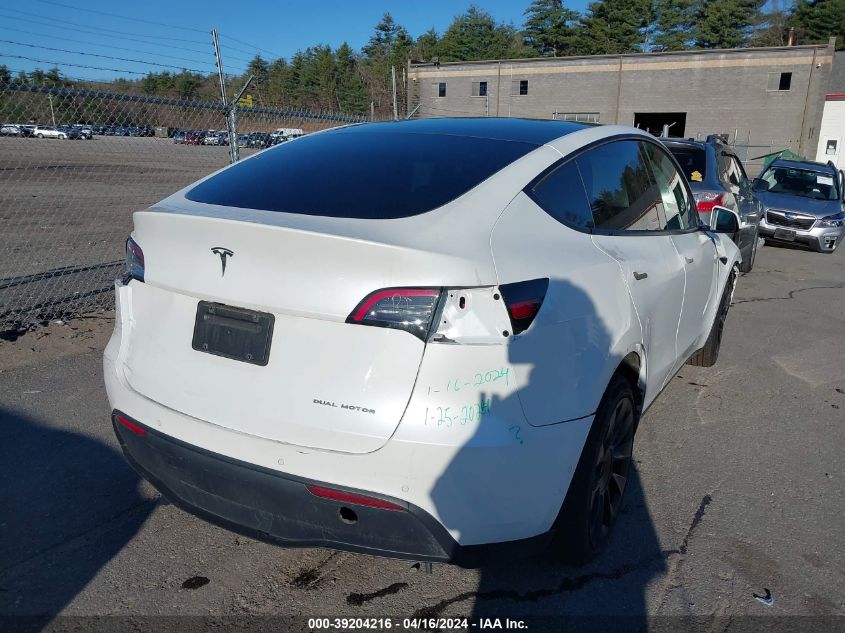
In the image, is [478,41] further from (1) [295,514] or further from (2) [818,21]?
(1) [295,514]

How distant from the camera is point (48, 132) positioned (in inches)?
352

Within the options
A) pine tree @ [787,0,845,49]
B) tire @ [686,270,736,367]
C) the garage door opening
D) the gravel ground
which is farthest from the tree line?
tire @ [686,270,736,367]

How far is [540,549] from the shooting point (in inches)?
92.1

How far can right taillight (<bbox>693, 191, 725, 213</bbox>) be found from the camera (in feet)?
24.4

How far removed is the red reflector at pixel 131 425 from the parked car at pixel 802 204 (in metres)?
12.0

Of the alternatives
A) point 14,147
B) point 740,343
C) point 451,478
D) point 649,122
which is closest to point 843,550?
point 451,478

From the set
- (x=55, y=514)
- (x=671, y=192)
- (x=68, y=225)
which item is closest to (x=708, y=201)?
(x=671, y=192)

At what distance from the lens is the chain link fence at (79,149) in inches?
248

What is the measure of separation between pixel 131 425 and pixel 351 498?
3.17 ft

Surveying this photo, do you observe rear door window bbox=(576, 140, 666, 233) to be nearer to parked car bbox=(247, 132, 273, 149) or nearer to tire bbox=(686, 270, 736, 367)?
tire bbox=(686, 270, 736, 367)

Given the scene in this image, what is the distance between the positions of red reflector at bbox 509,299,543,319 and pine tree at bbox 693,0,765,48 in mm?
79585

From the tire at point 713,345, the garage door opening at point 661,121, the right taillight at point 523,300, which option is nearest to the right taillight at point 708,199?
the tire at point 713,345

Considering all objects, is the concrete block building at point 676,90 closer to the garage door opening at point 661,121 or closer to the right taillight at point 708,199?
the garage door opening at point 661,121

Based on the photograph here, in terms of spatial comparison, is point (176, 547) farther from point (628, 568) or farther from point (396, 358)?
point (628, 568)
